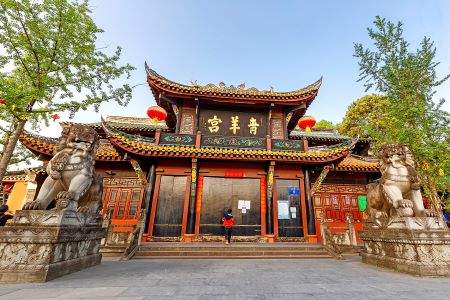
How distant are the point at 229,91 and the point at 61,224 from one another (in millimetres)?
9037

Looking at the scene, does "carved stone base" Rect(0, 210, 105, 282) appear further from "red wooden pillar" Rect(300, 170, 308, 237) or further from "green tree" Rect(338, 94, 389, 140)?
"green tree" Rect(338, 94, 389, 140)

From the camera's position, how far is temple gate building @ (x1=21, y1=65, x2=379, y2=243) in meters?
9.27

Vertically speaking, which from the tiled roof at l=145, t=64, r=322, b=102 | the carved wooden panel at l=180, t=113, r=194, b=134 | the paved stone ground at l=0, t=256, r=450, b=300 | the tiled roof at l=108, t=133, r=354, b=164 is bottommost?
the paved stone ground at l=0, t=256, r=450, b=300

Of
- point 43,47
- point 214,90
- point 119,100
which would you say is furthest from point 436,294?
point 43,47

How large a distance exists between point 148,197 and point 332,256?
7611 millimetres

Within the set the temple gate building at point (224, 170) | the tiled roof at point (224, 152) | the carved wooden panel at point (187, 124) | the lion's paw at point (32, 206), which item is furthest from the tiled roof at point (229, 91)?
the lion's paw at point (32, 206)

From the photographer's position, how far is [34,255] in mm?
3504

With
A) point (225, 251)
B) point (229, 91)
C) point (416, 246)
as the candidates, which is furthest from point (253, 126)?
point (416, 246)

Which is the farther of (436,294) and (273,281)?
(273,281)

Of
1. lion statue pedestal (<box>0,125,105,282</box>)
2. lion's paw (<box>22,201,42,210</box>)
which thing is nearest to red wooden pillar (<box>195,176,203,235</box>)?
lion statue pedestal (<box>0,125,105,282</box>)

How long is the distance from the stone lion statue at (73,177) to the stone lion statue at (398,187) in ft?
23.1

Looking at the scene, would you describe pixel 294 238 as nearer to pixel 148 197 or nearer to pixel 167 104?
pixel 148 197

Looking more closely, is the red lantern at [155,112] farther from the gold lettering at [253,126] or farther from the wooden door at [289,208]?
the wooden door at [289,208]

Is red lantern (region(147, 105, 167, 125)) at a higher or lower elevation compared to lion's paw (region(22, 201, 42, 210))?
higher
